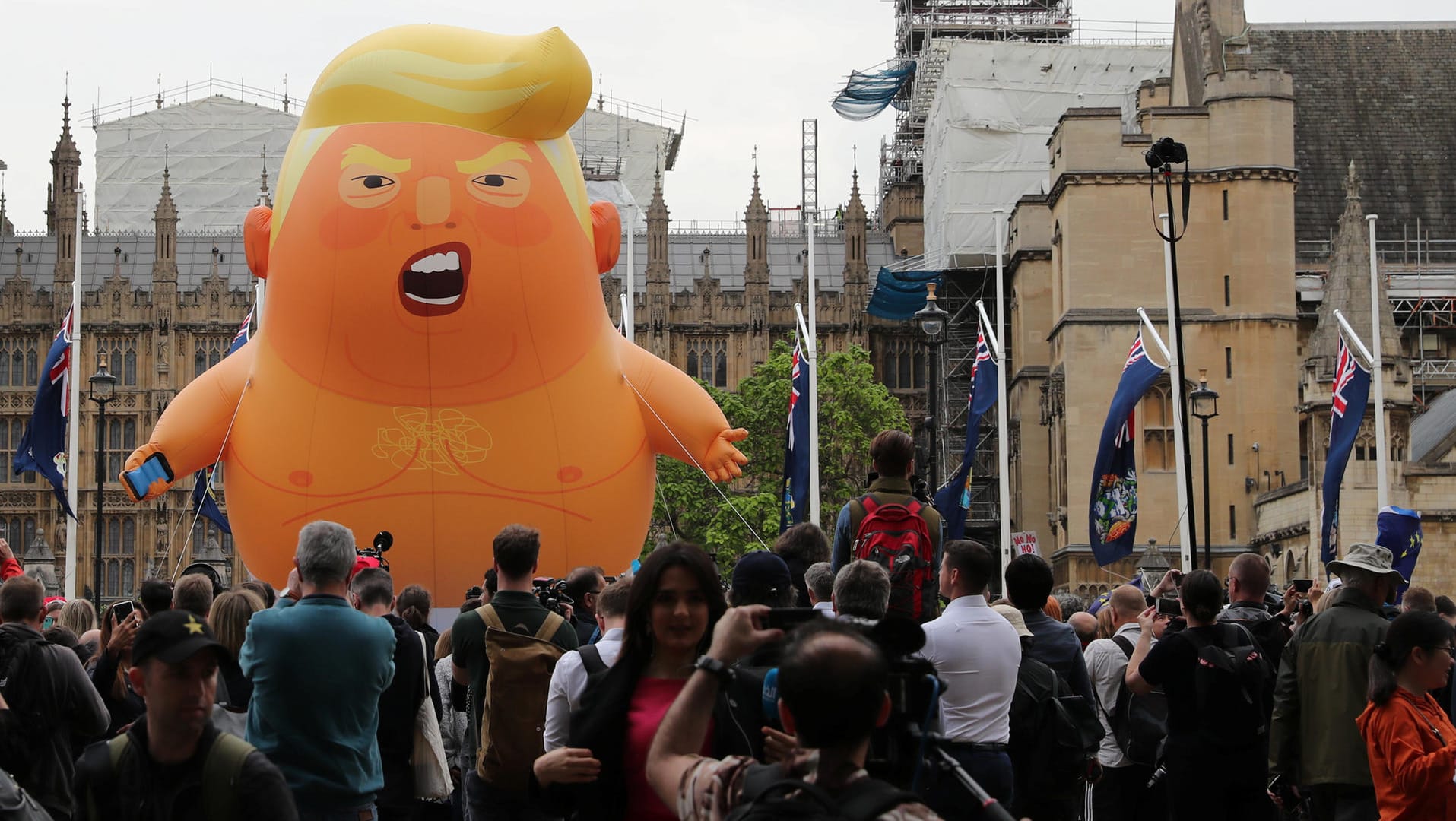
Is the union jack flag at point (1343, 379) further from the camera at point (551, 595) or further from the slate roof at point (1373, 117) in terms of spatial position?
the camera at point (551, 595)

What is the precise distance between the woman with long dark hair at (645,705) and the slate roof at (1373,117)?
41130mm

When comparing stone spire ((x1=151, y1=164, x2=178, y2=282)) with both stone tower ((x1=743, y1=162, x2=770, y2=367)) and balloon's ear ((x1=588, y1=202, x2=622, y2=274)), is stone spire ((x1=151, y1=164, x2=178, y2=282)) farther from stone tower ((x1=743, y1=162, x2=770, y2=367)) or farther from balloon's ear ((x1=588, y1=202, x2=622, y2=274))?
balloon's ear ((x1=588, y1=202, x2=622, y2=274))

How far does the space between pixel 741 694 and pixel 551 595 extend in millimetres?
2883

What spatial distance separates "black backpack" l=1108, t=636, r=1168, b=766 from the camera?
372 inches

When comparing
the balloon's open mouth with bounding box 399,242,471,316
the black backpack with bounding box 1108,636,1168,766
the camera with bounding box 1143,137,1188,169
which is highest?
the camera with bounding box 1143,137,1188,169

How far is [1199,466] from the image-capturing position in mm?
37250

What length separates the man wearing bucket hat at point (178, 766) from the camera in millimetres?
4793

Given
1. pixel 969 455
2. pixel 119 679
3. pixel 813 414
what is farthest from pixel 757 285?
pixel 119 679

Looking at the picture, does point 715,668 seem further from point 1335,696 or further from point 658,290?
point 658,290

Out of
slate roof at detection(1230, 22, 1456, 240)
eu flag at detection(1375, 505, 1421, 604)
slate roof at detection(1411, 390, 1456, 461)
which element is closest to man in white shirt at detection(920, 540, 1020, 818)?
eu flag at detection(1375, 505, 1421, 604)

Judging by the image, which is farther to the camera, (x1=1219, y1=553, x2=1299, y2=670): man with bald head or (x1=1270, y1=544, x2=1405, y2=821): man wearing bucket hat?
(x1=1219, y1=553, x2=1299, y2=670): man with bald head

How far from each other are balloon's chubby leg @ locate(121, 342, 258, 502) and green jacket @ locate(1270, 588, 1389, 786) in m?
8.44

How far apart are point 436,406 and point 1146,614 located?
6.05 metres

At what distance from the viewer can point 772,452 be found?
44219 millimetres
